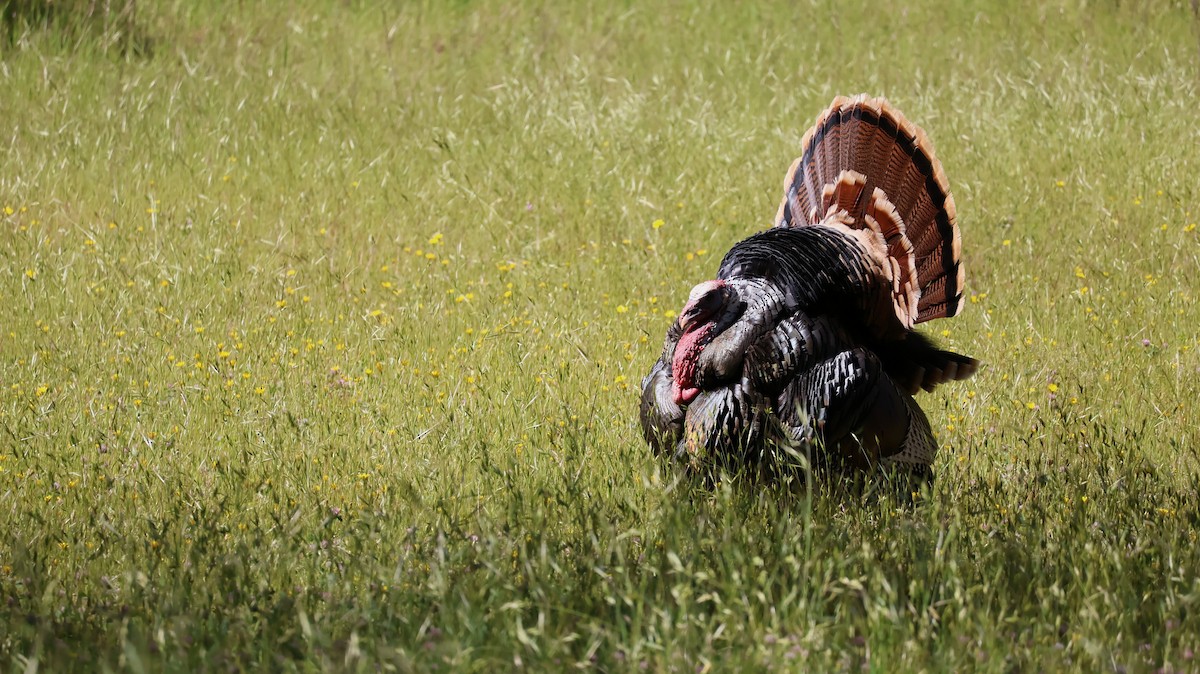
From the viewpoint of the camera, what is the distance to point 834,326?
15.0ft

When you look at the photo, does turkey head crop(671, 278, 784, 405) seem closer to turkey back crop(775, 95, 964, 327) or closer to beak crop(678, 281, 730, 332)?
beak crop(678, 281, 730, 332)

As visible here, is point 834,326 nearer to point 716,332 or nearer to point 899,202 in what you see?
point 716,332

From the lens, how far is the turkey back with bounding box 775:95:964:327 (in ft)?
16.8

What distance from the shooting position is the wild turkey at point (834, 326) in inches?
171

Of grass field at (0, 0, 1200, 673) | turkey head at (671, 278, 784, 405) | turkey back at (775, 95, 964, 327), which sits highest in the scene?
turkey back at (775, 95, 964, 327)

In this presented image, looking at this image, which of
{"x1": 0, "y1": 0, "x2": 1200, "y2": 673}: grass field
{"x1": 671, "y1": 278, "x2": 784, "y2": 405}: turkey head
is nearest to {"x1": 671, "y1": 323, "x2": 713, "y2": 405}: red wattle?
{"x1": 671, "y1": 278, "x2": 784, "y2": 405}: turkey head

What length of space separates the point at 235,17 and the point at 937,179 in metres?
8.93

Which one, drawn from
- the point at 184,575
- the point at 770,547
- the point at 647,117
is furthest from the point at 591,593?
the point at 647,117

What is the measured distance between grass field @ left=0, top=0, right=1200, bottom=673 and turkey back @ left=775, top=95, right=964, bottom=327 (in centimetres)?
65

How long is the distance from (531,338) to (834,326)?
2.67 meters

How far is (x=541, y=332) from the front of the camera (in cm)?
702

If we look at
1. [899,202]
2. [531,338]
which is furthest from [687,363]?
[531,338]

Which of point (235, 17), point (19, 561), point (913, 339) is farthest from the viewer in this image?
point (235, 17)

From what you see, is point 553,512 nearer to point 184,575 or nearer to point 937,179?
point 184,575
